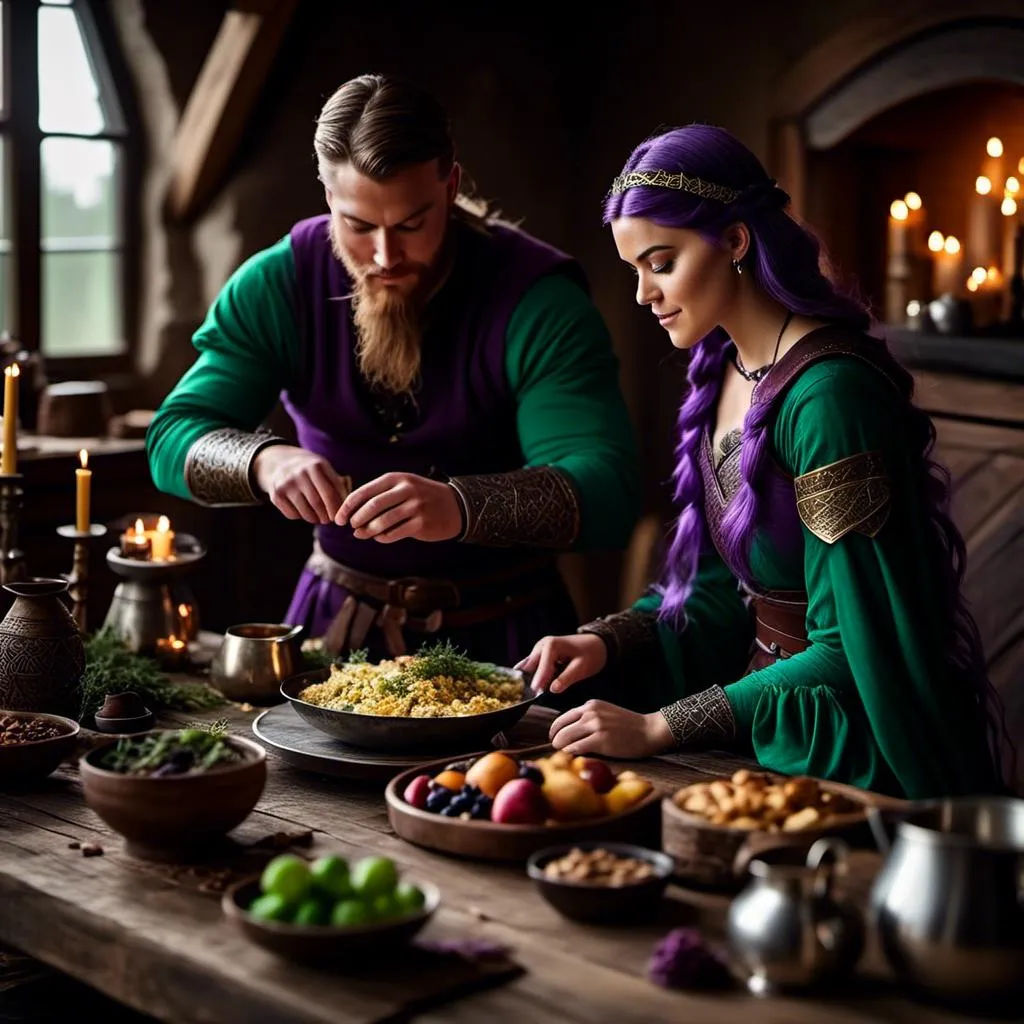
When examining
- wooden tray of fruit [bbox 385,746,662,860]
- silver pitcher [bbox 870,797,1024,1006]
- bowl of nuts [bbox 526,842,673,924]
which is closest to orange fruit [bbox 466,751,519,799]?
wooden tray of fruit [bbox 385,746,662,860]

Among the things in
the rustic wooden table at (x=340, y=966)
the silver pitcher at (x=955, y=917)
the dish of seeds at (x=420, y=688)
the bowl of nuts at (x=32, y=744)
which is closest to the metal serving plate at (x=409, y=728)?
the dish of seeds at (x=420, y=688)

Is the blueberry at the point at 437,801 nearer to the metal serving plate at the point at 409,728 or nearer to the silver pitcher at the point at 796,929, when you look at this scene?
the metal serving plate at the point at 409,728

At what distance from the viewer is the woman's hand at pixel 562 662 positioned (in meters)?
2.71

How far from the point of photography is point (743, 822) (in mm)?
1950

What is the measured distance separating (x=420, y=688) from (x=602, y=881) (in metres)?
0.75

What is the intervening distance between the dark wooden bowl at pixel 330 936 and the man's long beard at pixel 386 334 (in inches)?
67.2

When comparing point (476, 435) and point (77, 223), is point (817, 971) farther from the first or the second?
point (77, 223)

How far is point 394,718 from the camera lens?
7.93ft

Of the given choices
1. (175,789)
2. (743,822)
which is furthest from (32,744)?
(743,822)

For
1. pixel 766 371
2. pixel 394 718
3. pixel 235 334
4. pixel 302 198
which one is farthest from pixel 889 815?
pixel 302 198

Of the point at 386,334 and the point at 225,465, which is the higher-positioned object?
the point at 386,334

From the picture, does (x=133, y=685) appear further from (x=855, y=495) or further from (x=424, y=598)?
(x=855, y=495)

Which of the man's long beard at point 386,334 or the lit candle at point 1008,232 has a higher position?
the lit candle at point 1008,232

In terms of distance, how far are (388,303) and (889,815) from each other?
182 centimetres
